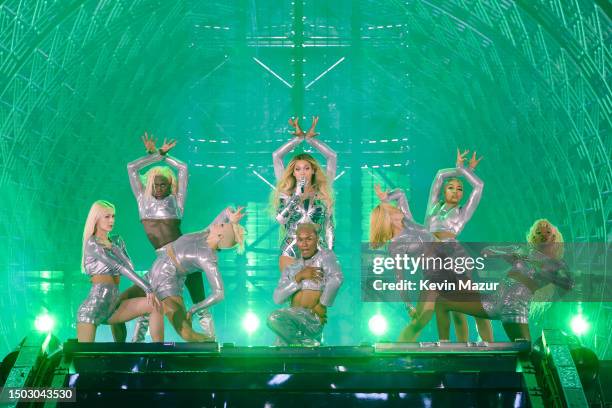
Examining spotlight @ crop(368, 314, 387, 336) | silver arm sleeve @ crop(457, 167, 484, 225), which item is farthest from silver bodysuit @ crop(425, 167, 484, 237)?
spotlight @ crop(368, 314, 387, 336)

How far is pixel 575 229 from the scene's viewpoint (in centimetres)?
1725

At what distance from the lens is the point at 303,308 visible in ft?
21.0

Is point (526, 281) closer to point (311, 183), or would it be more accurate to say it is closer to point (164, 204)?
point (311, 183)

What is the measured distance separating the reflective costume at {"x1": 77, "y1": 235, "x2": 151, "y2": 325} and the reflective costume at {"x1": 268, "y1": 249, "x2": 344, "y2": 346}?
4.32ft

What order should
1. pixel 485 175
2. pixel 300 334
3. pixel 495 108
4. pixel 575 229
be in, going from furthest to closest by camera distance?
pixel 485 175, pixel 495 108, pixel 575 229, pixel 300 334

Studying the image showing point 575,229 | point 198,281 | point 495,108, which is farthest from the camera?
point 495,108

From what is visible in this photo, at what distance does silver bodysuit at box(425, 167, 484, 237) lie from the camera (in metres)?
8.05

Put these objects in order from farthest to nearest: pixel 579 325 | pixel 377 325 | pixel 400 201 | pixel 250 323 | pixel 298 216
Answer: pixel 250 323, pixel 377 325, pixel 579 325, pixel 400 201, pixel 298 216

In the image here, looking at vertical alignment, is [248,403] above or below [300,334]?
below

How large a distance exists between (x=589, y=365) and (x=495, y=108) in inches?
598

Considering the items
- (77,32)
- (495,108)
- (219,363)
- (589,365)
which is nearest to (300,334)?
(219,363)

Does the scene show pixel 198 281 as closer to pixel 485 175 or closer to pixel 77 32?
pixel 77 32

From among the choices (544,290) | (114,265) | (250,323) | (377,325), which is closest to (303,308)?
(114,265)

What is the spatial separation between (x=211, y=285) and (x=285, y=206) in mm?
1070
